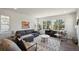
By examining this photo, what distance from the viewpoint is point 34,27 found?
2.55 metres

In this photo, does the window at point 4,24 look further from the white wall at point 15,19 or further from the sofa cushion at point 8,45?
the sofa cushion at point 8,45

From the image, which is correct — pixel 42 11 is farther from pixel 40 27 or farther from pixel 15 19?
pixel 15 19

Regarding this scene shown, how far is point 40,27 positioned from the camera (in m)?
2.59

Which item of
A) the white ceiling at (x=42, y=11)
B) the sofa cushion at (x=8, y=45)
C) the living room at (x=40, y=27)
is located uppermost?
the white ceiling at (x=42, y=11)

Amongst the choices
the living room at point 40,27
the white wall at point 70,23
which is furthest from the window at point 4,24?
the white wall at point 70,23

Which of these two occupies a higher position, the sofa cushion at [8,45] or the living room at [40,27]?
the living room at [40,27]

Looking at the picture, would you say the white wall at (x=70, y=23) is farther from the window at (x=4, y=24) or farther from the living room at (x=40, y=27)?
the window at (x=4, y=24)

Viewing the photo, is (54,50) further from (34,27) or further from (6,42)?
(6,42)

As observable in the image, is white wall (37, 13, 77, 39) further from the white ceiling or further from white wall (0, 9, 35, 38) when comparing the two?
white wall (0, 9, 35, 38)

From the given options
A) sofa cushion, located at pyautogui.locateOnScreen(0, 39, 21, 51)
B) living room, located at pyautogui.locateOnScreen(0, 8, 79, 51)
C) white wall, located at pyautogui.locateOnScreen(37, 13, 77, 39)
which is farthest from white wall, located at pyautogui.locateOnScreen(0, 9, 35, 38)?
white wall, located at pyautogui.locateOnScreen(37, 13, 77, 39)

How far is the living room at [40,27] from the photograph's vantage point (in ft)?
8.14

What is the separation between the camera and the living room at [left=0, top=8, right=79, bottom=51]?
8.14 ft
